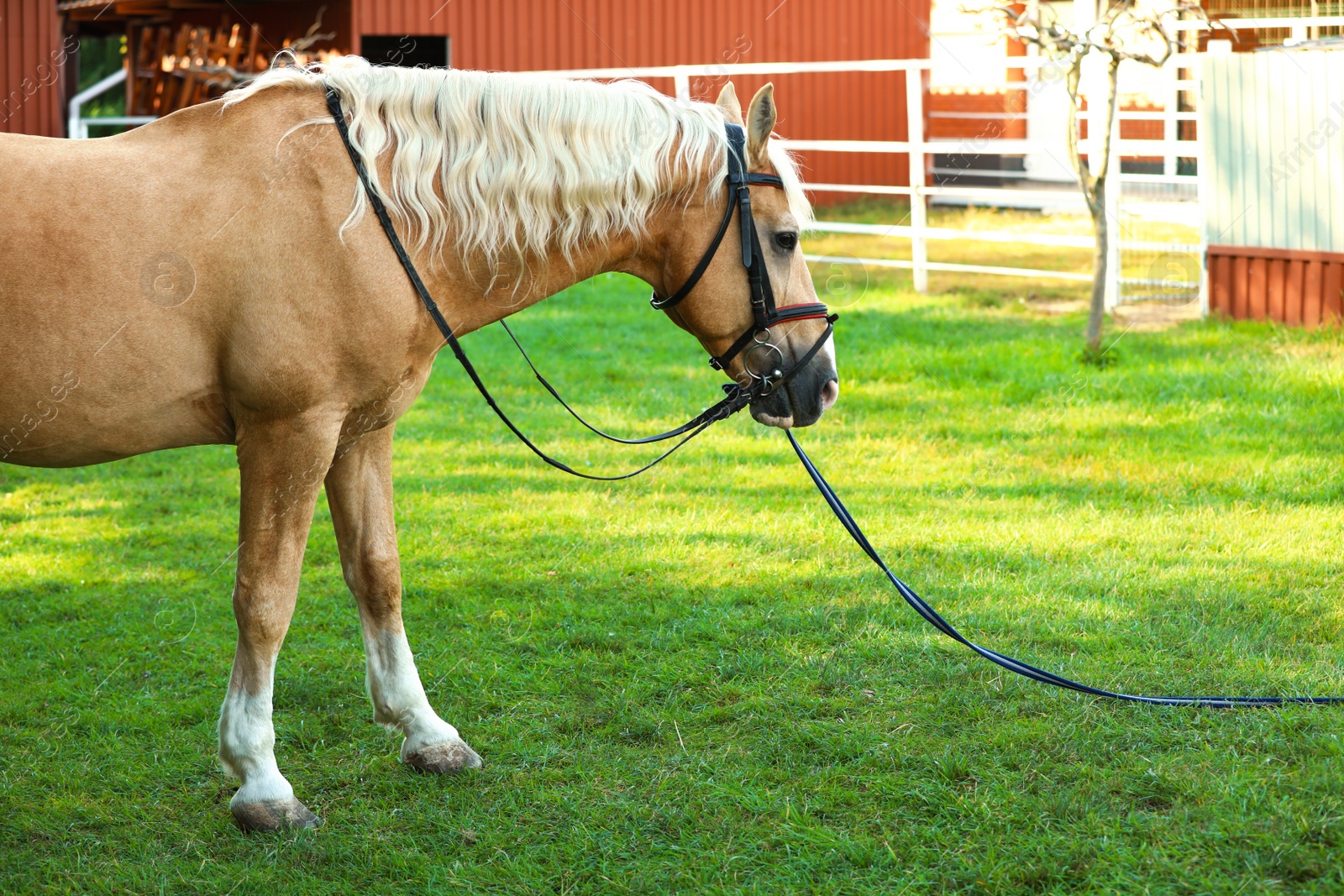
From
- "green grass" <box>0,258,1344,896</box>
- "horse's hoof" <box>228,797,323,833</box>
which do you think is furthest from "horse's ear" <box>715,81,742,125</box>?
"horse's hoof" <box>228,797,323,833</box>

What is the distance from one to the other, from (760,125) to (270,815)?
2162 millimetres

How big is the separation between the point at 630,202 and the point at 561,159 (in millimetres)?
205

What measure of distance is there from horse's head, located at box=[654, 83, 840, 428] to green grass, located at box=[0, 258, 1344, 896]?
3.35ft

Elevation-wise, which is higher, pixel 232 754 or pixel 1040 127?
pixel 1040 127

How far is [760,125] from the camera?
9.85ft

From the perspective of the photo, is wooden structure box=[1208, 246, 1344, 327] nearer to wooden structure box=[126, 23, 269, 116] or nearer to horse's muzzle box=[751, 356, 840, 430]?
horse's muzzle box=[751, 356, 840, 430]

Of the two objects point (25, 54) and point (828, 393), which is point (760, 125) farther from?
point (25, 54)

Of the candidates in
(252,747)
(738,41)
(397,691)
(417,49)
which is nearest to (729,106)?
(397,691)

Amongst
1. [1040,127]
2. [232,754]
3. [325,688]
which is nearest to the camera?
[232,754]

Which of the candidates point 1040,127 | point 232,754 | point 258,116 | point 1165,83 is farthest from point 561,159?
point 1040,127

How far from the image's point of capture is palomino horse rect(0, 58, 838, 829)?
2803 millimetres

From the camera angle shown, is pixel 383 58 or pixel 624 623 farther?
pixel 383 58

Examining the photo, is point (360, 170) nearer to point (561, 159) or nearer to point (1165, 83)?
point (561, 159)

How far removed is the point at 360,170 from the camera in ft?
9.39
